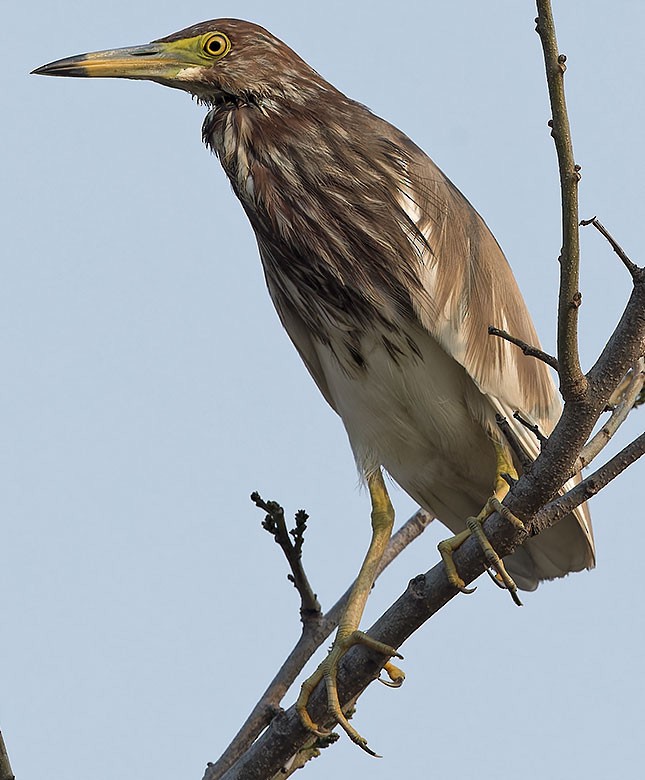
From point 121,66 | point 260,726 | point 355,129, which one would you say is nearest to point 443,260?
point 355,129

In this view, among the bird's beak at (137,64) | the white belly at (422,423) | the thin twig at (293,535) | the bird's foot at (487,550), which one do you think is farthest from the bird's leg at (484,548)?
the bird's beak at (137,64)

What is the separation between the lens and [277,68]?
363 cm

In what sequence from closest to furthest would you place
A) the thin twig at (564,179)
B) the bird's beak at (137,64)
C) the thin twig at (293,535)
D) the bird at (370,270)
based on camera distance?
the thin twig at (564,179) < the thin twig at (293,535) < the bird at (370,270) < the bird's beak at (137,64)

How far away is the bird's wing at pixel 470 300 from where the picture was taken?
3.41 meters

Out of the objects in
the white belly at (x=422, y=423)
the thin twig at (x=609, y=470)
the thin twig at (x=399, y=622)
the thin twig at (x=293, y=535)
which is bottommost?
the thin twig at (x=609, y=470)

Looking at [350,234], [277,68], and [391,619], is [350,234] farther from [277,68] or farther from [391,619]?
[391,619]

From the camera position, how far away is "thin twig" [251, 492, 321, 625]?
9.81 feet

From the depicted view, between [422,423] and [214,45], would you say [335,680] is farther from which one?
[214,45]

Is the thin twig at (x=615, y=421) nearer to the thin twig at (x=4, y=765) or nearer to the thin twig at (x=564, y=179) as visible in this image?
the thin twig at (x=564, y=179)

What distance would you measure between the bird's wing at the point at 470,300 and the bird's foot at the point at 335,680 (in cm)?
81

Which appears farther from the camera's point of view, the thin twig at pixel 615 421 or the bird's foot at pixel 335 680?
the bird's foot at pixel 335 680

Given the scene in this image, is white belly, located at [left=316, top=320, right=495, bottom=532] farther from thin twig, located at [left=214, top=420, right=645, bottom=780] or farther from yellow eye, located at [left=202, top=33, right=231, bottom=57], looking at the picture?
yellow eye, located at [left=202, top=33, right=231, bottom=57]

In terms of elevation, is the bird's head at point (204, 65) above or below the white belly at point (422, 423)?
above

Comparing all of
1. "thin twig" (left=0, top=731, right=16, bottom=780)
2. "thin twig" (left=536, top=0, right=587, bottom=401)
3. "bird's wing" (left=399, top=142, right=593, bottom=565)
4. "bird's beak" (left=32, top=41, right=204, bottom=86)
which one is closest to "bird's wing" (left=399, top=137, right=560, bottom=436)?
"bird's wing" (left=399, top=142, right=593, bottom=565)
